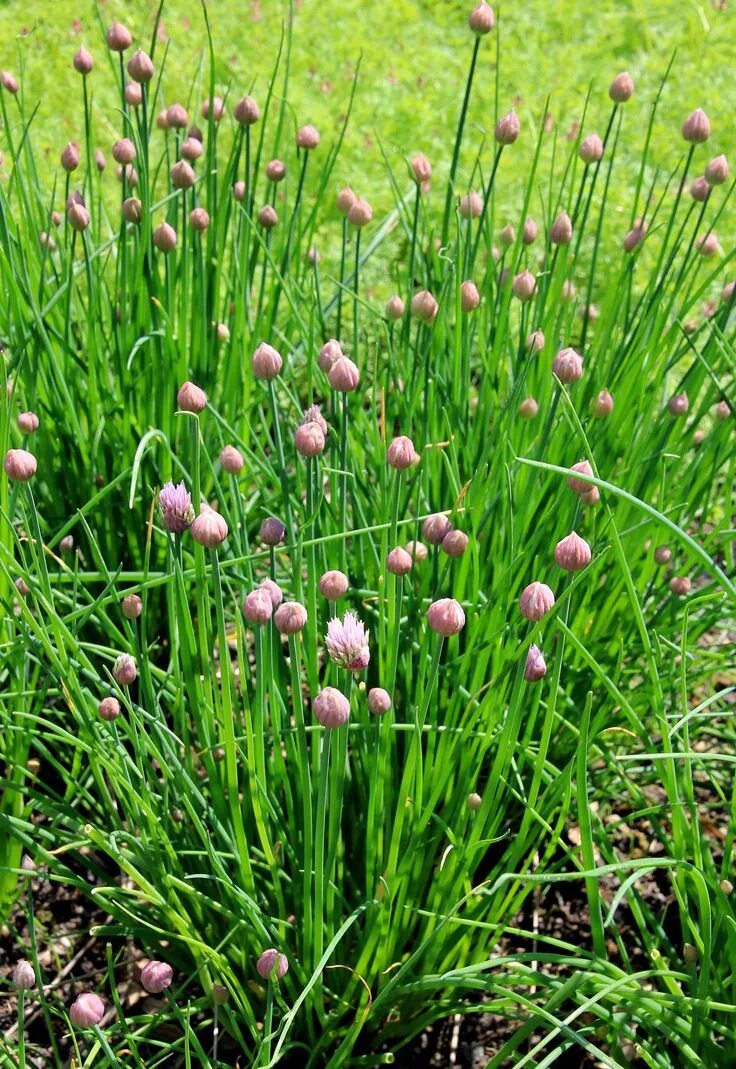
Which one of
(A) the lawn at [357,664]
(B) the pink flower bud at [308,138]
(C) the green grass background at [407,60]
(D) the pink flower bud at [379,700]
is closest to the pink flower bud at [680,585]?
(A) the lawn at [357,664]

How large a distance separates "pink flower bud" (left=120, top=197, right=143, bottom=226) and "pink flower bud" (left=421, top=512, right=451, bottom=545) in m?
0.87

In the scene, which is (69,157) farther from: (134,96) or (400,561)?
(400,561)

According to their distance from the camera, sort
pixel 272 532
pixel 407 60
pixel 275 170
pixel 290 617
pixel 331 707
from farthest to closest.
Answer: pixel 407 60
pixel 275 170
pixel 272 532
pixel 290 617
pixel 331 707

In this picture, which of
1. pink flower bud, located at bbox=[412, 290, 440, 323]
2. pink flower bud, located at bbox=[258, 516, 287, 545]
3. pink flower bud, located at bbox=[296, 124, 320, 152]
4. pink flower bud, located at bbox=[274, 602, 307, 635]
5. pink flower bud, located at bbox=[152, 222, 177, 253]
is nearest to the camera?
pink flower bud, located at bbox=[274, 602, 307, 635]

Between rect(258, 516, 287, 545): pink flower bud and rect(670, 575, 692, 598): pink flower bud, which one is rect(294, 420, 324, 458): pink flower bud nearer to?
rect(258, 516, 287, 545): pink flower bud

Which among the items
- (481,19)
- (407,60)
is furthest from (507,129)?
(407,60)

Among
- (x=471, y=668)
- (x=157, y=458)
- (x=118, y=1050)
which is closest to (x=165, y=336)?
(x=157, y=458)

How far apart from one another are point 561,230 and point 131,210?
74 centimetres

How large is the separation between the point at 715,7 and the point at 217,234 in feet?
12.5

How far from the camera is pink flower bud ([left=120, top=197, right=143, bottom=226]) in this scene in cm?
186

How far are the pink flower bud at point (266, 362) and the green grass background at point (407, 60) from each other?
96.3 inches

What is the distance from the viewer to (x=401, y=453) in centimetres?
135

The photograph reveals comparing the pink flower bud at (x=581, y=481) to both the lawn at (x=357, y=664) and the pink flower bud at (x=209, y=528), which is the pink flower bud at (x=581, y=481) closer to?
the lawn at (x=357, y=664)

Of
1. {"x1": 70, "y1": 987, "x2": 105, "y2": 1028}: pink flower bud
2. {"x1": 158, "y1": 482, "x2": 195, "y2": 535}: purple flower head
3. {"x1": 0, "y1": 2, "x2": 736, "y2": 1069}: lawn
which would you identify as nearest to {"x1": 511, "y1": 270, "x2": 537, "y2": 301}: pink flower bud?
{"x1": 0, "y1": 2, "x2": 736, "y2": 1069}: lawn
